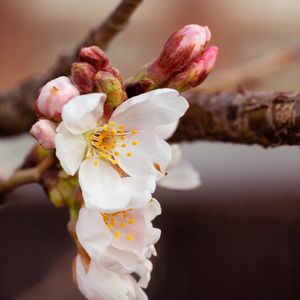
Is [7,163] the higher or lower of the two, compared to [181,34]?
lower

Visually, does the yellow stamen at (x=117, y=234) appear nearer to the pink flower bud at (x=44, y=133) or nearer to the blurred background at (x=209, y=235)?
the pink flower bud at (x=44, y=133)

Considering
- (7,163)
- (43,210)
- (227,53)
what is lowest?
(227,53)

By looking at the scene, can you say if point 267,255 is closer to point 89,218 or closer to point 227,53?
point 89,218

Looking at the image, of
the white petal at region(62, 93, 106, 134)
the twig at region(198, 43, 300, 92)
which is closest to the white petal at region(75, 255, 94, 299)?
the white petal at region(62, 93, 106, 134)

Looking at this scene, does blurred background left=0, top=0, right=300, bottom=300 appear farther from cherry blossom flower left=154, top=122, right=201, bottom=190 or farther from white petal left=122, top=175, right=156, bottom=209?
white petal left=122, top=175, right=156, bottom=209

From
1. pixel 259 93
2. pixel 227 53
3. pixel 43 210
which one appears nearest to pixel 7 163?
pixel 259 93

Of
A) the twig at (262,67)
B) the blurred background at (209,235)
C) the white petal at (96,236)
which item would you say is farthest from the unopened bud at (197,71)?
the twig at (262,67)
